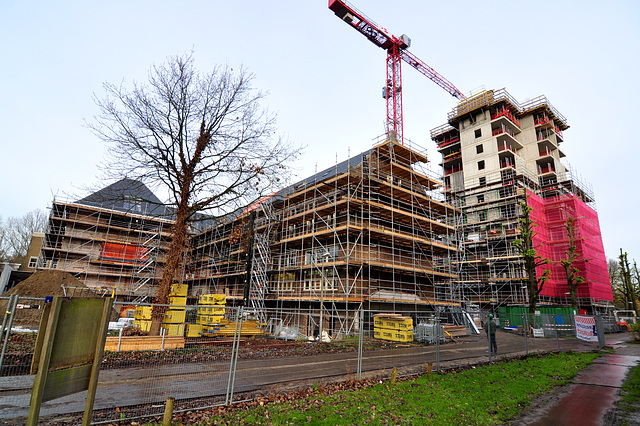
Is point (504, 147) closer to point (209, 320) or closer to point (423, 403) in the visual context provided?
point (209, 320)

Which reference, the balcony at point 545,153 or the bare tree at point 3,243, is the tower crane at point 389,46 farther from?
the bare tree at point 3,243

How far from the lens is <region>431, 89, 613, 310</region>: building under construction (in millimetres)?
35469

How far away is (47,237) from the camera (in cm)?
3488

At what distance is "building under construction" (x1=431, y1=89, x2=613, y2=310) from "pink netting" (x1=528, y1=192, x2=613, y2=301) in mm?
93

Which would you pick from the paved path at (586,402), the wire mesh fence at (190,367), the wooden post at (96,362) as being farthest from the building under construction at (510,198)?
the wooden post at (96,362)

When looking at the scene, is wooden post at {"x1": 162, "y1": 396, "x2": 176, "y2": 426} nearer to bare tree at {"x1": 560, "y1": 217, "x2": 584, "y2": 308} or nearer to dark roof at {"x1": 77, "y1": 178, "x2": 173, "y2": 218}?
dark roof at {"x1": 77, "y1": 178, "x2": 173, "y2": 218}

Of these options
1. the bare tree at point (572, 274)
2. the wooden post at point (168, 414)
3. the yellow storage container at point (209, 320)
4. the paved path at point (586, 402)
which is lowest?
the paved path at point (586, 402)

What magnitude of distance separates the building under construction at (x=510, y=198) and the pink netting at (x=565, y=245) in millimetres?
93

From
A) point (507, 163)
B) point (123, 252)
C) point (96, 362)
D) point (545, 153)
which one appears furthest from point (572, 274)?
point (123, 252)

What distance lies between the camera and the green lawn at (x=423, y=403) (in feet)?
18.7

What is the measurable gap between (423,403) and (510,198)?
36753 mm

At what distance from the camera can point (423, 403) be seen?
673cm

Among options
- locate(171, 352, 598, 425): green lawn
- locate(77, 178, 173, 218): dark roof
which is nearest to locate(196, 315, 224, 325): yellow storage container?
locate(77, 178, 173, 218): dark roof

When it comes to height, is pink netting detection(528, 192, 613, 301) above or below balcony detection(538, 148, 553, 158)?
below
